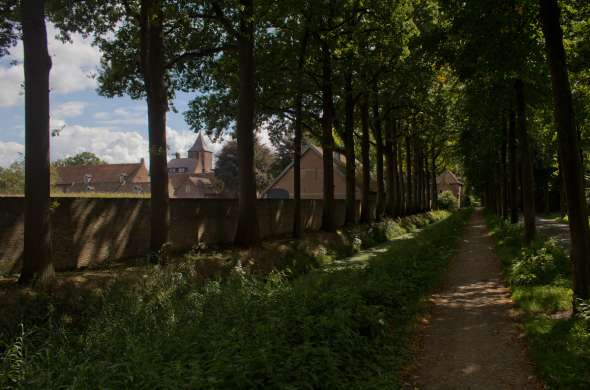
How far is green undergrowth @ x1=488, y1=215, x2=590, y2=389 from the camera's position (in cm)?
582

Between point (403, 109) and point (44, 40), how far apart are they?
2303 centimetres

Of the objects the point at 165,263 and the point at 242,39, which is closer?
the point at 165,263

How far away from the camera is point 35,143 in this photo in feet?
31.1

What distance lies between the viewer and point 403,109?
1162 inches

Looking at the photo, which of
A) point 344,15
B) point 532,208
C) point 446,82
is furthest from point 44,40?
point 446,82

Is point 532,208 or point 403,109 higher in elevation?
point 403,109

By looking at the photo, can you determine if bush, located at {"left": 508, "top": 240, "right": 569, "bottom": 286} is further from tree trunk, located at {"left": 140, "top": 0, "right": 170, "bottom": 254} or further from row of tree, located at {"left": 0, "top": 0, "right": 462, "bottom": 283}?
tree trunk, located at {"left": 140, "top": 0, "right": 170, "bottom": 254}

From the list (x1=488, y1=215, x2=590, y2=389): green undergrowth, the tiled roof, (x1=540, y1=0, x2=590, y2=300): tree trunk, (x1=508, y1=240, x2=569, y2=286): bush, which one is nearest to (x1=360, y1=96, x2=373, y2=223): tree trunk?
(x1=488, y1=215, x2=590, y2=389): green undergrowth

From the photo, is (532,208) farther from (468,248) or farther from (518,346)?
(518,346)

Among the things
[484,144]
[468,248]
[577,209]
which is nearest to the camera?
[577,209]

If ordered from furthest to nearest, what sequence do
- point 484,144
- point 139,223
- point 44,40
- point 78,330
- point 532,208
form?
point 484,144, point 532,208, point 139,223, point 44,40, point 78,330

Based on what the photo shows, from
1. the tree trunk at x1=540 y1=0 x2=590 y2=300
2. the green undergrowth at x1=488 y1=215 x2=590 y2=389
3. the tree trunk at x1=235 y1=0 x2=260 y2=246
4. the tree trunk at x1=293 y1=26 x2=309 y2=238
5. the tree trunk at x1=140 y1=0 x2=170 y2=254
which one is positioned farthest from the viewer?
the tree trunk at x1=293 y1=26 x2=309 y2=238

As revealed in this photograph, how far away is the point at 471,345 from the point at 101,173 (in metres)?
83.8

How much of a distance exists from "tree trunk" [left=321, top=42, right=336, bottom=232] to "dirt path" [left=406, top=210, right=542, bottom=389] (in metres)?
10.3
